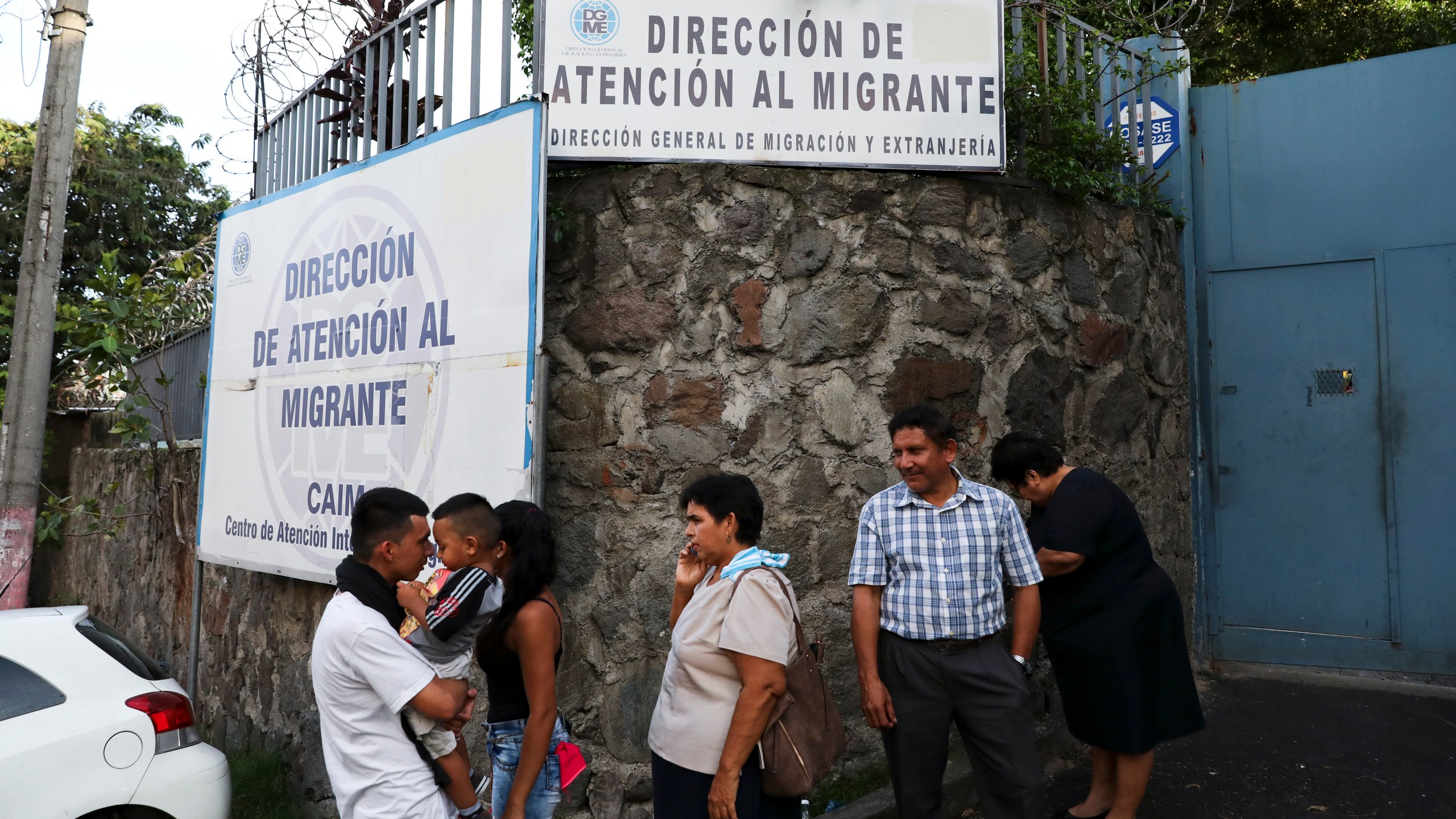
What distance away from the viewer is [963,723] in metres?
3.22

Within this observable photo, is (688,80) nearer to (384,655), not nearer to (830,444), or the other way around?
(830,444)

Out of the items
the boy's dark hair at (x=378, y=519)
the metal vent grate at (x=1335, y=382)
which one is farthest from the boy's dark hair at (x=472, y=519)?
the metal vent grate at (x=1335, y=382)

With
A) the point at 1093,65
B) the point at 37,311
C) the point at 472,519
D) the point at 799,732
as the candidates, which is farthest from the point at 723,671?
the point at 37,311

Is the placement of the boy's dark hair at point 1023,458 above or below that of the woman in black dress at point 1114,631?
above

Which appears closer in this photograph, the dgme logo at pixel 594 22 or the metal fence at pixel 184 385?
the dgme logo at pixel 594 22

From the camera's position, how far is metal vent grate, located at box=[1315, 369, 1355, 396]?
18.0 feet

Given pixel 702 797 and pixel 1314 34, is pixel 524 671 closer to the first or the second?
pixel 702 797

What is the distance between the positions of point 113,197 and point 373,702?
53.5 feet

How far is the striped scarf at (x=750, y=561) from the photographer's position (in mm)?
2720

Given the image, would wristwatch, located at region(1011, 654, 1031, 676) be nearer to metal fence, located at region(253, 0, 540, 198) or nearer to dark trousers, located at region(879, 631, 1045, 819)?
dark trousers, located at region(879, 631, 1045, 819)

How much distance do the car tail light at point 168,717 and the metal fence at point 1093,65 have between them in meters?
4.28

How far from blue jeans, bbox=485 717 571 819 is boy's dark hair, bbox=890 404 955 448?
1.41 metres

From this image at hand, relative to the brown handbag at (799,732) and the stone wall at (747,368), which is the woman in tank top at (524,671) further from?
the stone wall at (747,368)

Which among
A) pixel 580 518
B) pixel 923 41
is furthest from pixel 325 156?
pixel 923 41
